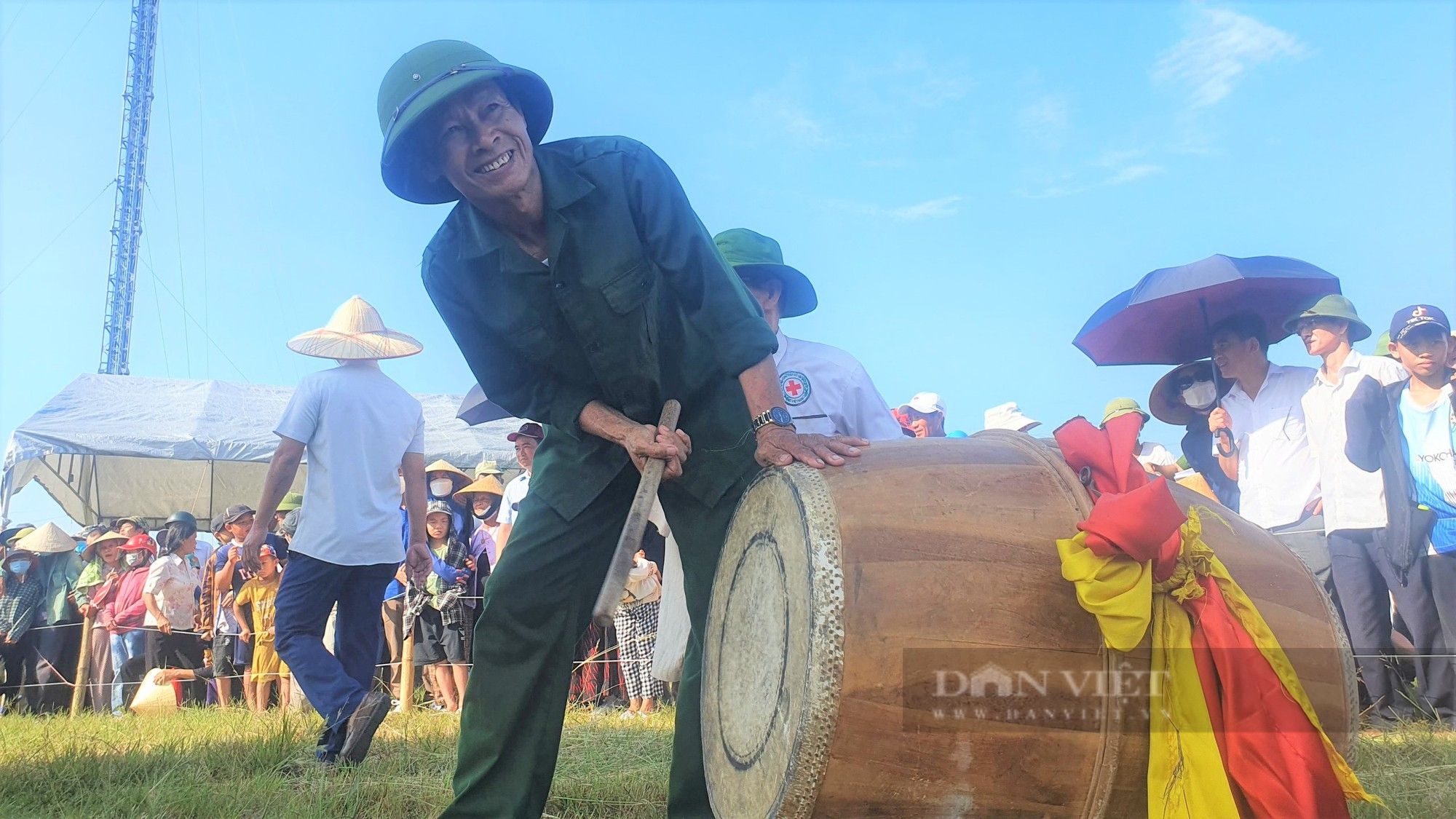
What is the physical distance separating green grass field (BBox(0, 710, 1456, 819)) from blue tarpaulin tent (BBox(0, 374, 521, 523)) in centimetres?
712

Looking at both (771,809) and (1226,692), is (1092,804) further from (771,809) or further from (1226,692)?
(771,809)

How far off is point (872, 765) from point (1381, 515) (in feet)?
13.3

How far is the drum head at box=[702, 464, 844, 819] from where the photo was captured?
2049 millimetres

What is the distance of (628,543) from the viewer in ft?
8.79

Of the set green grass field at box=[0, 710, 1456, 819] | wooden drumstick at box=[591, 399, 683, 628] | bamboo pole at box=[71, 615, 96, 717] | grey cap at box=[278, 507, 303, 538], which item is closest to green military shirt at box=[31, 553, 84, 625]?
bamboo pole at box=[71, 615, 96, 717]

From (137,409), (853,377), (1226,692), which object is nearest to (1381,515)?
(853,377)

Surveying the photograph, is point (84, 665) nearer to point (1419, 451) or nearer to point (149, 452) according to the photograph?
point (149, 452)

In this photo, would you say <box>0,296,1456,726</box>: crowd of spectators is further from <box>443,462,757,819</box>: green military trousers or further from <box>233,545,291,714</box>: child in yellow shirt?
<box>443,462,757,819</box>: green military trousers

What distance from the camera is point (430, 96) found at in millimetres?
2641

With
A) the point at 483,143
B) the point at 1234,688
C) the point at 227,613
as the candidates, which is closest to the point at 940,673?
the point at 1234,688

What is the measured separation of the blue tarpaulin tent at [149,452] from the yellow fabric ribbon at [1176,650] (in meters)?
10.0

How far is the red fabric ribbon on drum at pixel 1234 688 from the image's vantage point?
202 cm

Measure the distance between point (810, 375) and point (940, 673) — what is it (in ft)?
7.79

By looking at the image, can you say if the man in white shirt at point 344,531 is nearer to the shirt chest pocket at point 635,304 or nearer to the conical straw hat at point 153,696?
the shirt chest pocket at point 635,304
